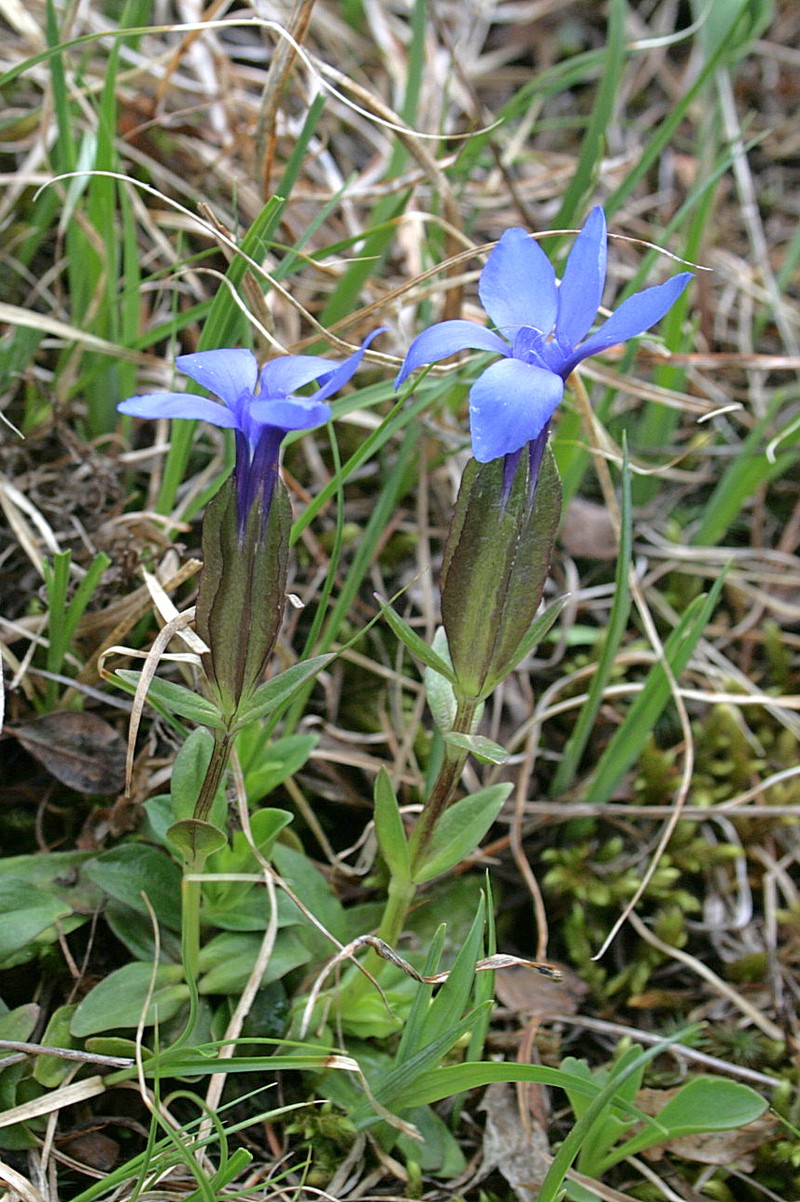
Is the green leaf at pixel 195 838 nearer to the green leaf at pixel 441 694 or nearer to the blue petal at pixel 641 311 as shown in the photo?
the green leaf at pixel 441 694

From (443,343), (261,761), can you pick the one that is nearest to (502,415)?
(443,343)

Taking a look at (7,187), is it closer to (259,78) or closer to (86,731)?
(259,78)

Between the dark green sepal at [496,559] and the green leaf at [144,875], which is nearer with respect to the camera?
the dark green sepal at [496,559]

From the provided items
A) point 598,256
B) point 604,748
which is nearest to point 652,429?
point 604,748

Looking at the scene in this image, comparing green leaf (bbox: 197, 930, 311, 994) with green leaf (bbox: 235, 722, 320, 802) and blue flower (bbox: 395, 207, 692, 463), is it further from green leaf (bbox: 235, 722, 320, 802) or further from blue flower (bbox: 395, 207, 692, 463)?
blue flower (bbox: 395, 207, 692, 463)

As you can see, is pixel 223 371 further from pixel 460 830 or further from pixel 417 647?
pixel 460 830

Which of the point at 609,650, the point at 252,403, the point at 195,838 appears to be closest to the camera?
the point at 252,403

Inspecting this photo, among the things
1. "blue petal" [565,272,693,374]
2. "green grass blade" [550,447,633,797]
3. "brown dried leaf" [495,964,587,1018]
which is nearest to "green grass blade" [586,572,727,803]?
"green grass blade" [550,447,633,797]

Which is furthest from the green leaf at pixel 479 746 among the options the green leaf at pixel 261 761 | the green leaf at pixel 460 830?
the green leaf at pixel 261 761
